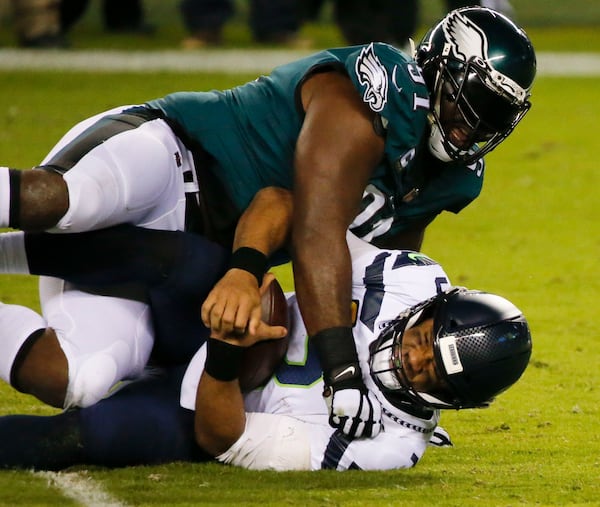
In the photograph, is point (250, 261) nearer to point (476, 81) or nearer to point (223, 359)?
point (223, 359)

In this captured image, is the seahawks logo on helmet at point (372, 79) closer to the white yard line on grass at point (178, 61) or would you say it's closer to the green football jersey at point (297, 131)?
the green football jersey at point (297, 131)

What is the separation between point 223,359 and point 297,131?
92 centimetres

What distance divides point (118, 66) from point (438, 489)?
8324 mm

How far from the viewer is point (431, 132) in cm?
399

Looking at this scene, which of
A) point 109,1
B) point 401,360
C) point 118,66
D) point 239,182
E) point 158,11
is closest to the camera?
point 401,360

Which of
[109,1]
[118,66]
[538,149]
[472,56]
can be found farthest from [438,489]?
[109,1]

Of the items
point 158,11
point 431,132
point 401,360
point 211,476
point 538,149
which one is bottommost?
point 158,11

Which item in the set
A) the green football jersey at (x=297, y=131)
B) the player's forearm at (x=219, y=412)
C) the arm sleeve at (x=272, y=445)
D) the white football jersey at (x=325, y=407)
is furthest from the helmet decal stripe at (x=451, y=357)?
the green football jersey at (x=297, y=131)

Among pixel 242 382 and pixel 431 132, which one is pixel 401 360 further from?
pixel 431 132

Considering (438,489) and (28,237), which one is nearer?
(438,489)

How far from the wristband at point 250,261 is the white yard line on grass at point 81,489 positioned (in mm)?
662

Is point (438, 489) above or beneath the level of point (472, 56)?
beneath

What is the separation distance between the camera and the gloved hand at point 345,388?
3400 mm

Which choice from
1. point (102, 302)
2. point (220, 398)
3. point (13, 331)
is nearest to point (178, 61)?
point (102, 302)
